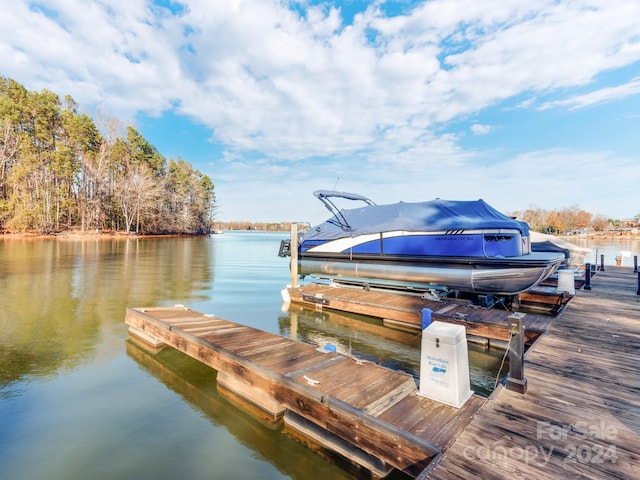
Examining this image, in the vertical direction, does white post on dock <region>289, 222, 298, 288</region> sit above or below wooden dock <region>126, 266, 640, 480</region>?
above

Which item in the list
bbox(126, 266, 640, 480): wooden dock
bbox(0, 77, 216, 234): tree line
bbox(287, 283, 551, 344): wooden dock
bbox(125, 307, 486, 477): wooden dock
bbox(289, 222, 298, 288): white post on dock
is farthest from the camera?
bbox(0, 77, 216, 234): tree line

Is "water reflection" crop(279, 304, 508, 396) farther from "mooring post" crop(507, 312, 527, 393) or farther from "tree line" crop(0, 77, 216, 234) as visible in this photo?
"tree line" crop(0, 77, 216, 234)

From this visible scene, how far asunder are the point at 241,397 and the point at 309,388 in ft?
4.72

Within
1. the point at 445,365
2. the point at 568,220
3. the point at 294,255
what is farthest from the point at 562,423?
the point at 568,220

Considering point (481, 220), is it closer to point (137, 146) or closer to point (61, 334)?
point (61, 334)

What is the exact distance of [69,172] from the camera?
36625mm

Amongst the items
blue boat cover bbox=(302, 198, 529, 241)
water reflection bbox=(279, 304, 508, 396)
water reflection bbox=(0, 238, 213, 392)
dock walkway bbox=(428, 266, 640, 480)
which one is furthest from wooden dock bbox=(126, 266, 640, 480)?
blue boat cover bbox=(302, 198, 529, 241)

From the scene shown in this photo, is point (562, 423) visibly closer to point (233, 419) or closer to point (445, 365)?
point (445, 365)

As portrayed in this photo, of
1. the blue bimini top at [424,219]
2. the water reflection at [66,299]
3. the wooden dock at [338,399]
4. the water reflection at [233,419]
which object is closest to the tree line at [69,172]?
the water reflection at [66,299]

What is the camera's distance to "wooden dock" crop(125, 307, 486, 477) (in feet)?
8.37

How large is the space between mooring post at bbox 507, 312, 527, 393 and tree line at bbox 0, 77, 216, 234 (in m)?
44.6

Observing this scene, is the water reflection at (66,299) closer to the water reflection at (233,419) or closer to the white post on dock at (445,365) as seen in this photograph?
the water reflection at (233,419)

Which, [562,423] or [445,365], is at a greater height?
[445,365]

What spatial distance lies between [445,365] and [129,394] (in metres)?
4.14
